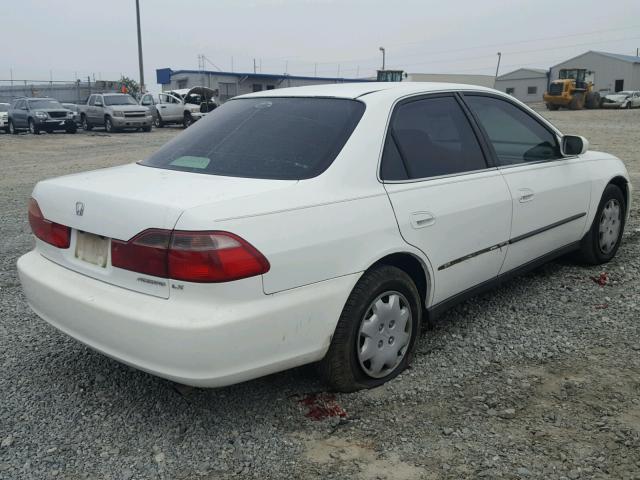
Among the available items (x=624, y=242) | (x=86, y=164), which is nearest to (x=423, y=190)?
(x=624, y=242)

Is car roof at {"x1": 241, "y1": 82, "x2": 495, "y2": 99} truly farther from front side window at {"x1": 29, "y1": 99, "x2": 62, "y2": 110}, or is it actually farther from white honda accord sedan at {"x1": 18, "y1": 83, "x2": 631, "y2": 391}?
front side window at {"x1": 29, "y1": 99, "x2": 62, "y2": 110}

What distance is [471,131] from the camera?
3822mm

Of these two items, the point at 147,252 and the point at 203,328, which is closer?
the point at 203,328

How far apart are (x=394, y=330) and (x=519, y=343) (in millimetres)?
1011

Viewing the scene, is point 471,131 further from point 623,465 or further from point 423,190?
point 623,465

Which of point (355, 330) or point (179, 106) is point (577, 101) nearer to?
point (179, 106)

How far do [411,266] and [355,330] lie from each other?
0.57 meters

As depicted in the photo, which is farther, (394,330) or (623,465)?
(394,330)

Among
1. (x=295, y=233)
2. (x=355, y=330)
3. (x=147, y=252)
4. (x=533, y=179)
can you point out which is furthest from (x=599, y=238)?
(x=147, y=252)

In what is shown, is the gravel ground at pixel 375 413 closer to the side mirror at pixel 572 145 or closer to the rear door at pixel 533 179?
the rear door at pixel 533 179

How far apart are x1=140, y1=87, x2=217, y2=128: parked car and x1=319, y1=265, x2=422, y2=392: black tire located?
26885 mm

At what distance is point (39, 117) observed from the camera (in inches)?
1000

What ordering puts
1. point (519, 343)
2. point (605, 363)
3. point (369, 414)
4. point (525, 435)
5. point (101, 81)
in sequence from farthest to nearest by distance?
point (101, 81), point (519, 343), point (605, 363), point (369, 414), point (525, 435)

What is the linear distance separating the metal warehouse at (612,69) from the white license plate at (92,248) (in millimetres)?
66311
